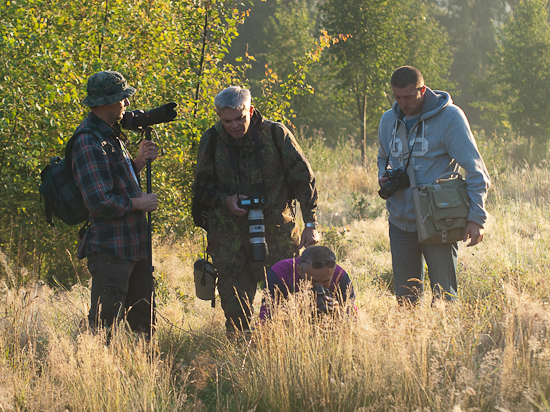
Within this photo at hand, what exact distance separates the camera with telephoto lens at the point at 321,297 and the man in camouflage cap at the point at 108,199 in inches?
40.7

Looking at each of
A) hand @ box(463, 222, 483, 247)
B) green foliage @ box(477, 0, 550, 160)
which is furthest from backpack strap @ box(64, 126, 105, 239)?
green foliage @ box(477, 0, 550, 160)

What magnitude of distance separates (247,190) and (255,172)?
5.3 inches

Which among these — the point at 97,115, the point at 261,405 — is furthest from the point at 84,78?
the point at 261,405

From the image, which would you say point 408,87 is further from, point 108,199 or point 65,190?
point 65,190

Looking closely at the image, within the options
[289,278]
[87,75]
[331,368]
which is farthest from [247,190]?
[87,75]

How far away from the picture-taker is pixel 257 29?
32.5 metres

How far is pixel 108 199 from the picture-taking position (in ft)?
10.3

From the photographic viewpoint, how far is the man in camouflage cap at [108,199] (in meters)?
3.15

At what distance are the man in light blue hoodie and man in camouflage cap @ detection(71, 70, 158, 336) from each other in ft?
5.27

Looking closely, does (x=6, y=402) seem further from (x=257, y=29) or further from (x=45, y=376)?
(x=257, y=29)

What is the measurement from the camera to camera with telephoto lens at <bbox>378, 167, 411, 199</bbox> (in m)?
3.48

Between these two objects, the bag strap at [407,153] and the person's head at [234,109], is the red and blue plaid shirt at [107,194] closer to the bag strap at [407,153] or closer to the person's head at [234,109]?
the person's head at [234,109]

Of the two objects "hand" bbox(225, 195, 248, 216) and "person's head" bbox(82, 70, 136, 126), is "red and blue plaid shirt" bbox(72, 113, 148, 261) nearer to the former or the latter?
"person's head" bbox(82, 70, 136, 126)

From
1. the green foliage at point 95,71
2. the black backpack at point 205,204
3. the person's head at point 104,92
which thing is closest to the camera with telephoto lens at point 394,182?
the black backpack at point 205,204
